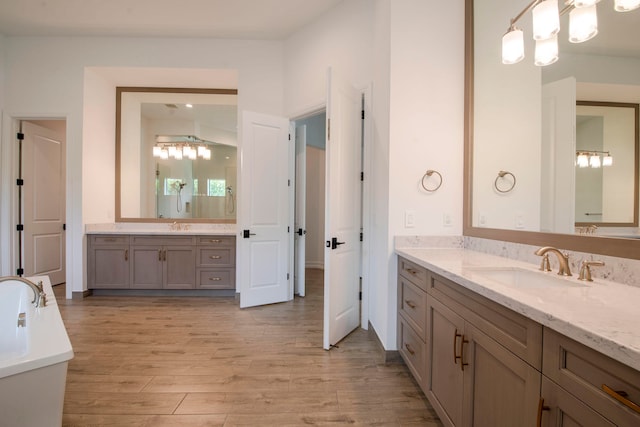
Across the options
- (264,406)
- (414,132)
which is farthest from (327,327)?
(414,132)

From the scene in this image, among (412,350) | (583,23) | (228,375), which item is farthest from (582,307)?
(228,375)

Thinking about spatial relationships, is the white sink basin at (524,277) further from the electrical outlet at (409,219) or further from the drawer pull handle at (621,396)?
the electrical outlet at (409,219)

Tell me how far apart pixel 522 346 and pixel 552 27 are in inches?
60.0

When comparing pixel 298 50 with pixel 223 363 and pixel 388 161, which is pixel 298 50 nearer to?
pixel 388 161

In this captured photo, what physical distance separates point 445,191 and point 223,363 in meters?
2.18

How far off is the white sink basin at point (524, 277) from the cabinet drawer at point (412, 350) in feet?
1.88

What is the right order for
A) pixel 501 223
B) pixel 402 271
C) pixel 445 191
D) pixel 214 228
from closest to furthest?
1. pixel 501 223
2. pixel 402 271
3. pixel 445 191
4. pixel 214 228

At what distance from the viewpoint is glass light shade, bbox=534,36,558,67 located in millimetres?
1495

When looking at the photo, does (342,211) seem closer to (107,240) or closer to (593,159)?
(593,159)

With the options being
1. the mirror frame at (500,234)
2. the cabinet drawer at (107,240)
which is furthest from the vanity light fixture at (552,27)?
the cabinet drawer at (107,240)

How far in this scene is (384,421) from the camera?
5.16ft

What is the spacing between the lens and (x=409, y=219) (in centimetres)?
219

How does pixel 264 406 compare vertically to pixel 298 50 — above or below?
below

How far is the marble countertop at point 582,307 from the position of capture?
0.63 metres
